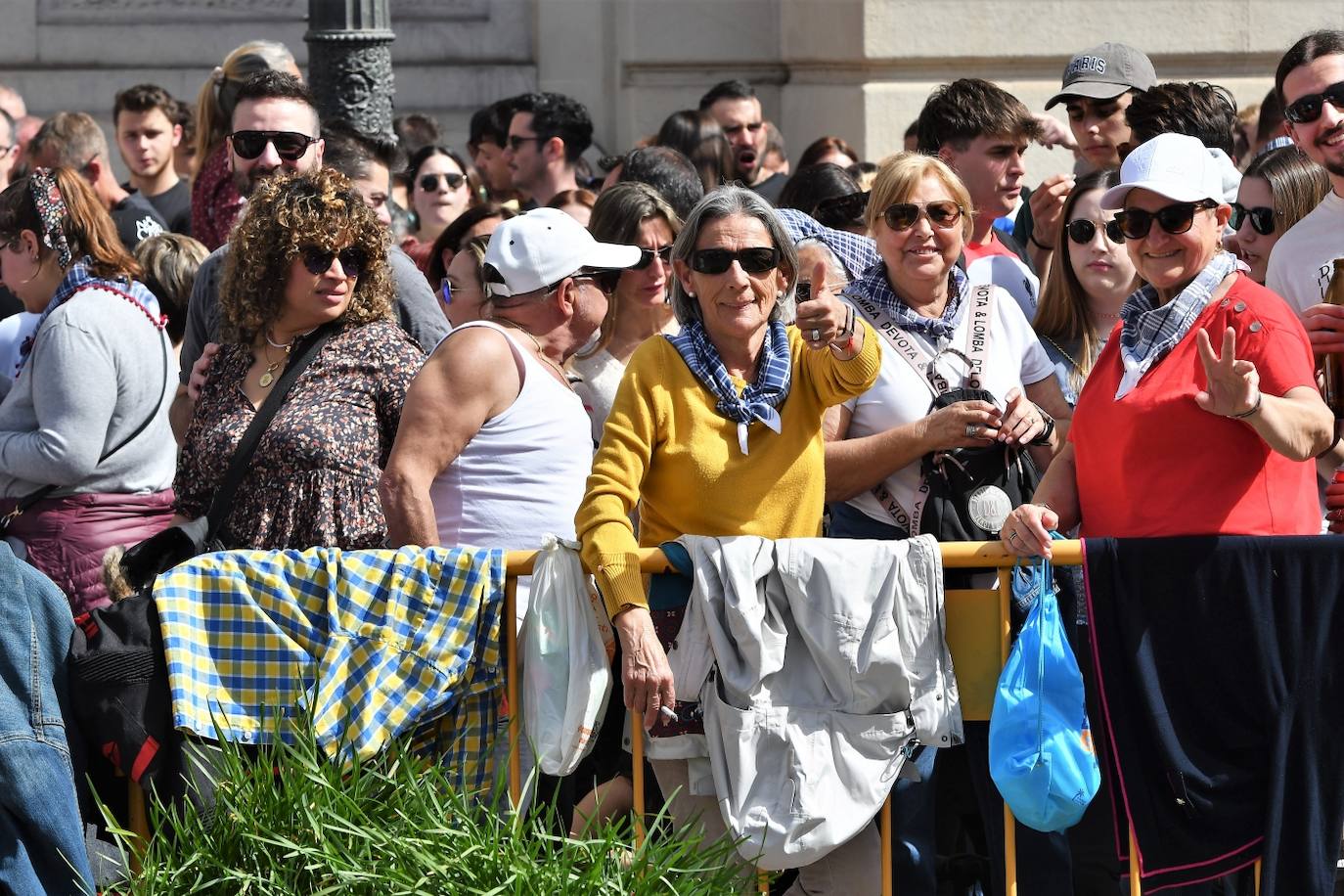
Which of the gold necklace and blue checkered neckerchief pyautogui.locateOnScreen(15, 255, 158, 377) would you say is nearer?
the gold necklace

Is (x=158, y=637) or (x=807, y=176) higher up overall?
(x=807, y=176)

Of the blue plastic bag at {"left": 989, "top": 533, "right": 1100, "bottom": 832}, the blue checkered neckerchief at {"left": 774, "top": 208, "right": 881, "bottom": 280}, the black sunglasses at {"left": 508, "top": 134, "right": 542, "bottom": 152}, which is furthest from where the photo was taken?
the black sunglasses at {"left": 508, "top": 134, "right": 542, "bottom": 152}

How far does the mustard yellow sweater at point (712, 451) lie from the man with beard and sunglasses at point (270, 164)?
4.80 ft

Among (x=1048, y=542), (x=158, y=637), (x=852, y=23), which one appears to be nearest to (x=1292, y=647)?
(x=1048, y=542)

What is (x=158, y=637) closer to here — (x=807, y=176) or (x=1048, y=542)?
(x=1048, y=542)

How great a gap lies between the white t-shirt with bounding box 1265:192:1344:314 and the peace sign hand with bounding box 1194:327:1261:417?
4.68 ft

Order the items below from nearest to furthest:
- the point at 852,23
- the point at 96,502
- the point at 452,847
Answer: the point at 452,847 → the point at 96,502 → the point at 852,23

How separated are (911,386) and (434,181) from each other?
4545mm

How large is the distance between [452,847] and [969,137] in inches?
140

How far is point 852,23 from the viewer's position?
11.7 m

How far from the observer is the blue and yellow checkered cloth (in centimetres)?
443

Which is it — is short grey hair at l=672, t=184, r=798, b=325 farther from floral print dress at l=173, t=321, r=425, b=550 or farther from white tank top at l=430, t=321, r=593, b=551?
floral print dress at l=173, t=321, r=425, b=550

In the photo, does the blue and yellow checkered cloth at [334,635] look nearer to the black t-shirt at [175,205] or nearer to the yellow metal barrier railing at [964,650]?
the yellow metal barrier railing at [964,650]

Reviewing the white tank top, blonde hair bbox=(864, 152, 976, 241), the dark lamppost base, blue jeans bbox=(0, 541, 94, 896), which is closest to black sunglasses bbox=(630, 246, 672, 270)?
blonde hair bbox=(864, 152, 976, 241)
